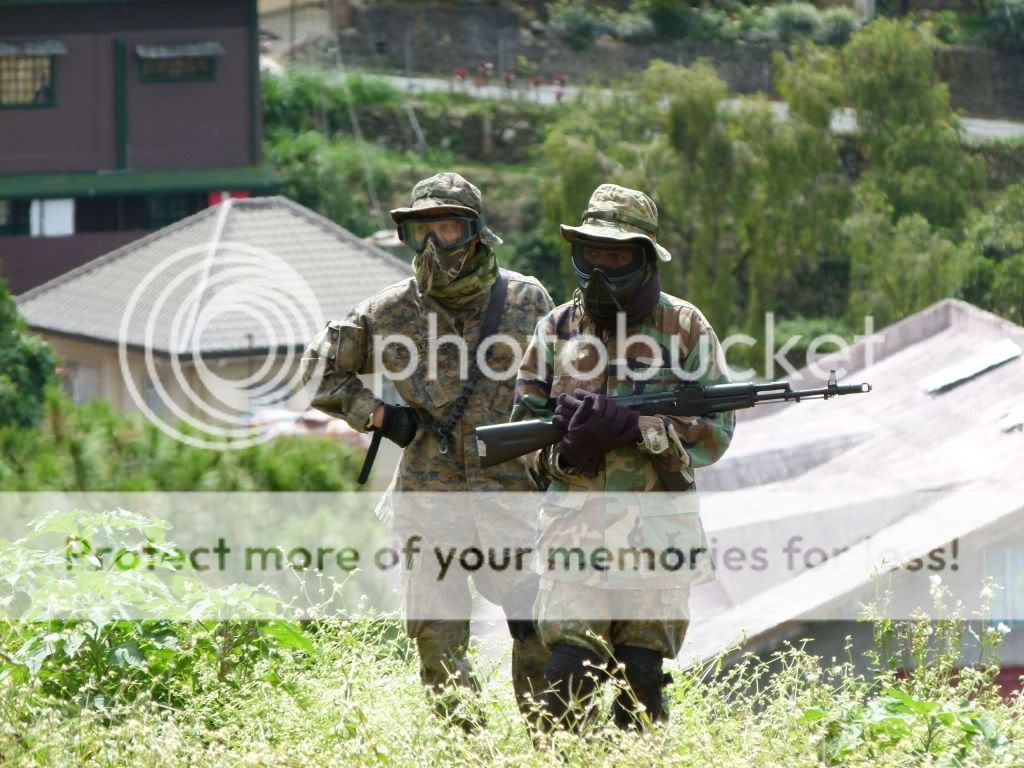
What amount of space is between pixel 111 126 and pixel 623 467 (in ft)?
115

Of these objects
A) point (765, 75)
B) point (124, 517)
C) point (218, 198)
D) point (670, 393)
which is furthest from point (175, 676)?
point (765, 75)

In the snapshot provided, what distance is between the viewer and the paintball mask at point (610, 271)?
590 centimetres

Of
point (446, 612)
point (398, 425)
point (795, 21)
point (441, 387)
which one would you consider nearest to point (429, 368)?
point (441, 387)

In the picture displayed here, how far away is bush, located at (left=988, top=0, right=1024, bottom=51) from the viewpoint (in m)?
49.9

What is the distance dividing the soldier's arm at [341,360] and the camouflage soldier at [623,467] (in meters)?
1.07

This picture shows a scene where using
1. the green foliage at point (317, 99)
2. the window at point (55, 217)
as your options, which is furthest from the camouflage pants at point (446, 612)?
the green foliage at point (317, 99)

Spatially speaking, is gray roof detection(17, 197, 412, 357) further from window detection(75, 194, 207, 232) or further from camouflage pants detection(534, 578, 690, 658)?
camouflage pants detection(534, 578, 690, 658)

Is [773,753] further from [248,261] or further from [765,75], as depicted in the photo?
[765,75]

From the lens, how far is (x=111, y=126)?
3909cm

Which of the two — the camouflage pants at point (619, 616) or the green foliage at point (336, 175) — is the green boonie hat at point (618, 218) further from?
the green foliage at point (336, 175)

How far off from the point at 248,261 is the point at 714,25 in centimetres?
2924

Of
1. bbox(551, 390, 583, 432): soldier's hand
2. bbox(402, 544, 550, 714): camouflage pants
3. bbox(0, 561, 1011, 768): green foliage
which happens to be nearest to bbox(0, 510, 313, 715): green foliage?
bbox(0, 561, 1011, 768): green foliage

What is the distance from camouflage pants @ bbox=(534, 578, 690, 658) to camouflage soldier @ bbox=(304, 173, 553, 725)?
55cm

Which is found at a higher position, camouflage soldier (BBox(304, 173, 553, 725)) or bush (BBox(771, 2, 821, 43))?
camouflage soldier (BBox(304, 173, 553, 725))
